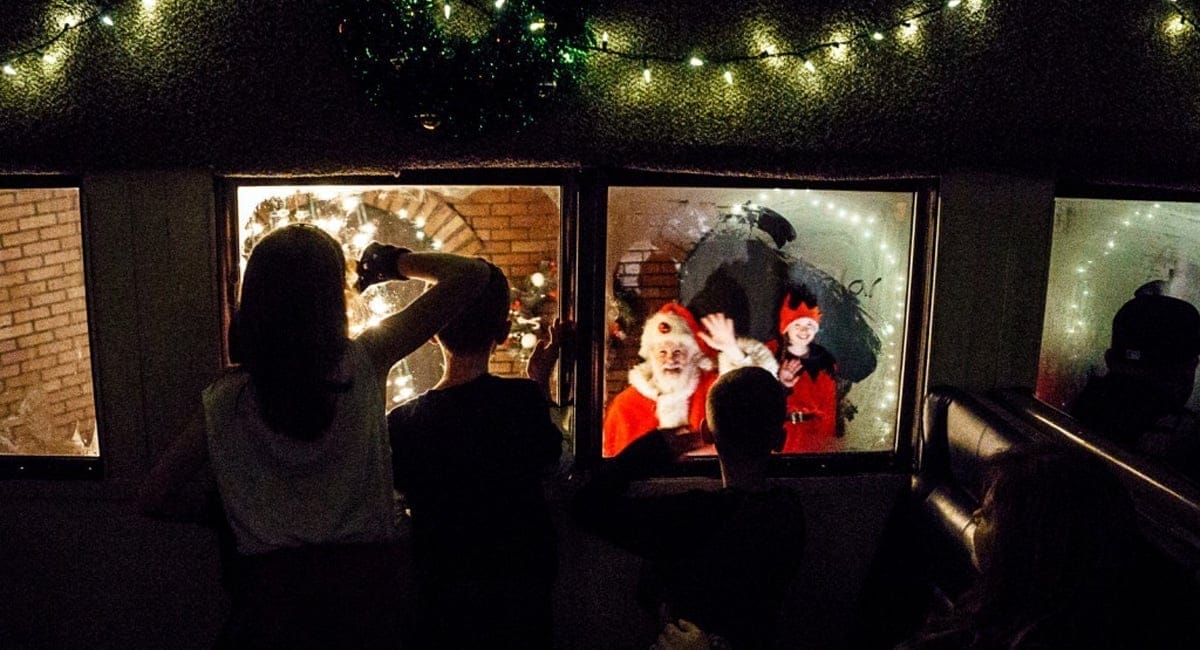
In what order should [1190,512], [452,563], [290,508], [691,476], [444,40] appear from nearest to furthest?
[290,508] < [1190,512] < [452,563] < [444,40] < [691,476]

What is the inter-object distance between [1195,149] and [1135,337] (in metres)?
1.02

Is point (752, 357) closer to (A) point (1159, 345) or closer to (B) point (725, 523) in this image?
(B) point (725, 523)

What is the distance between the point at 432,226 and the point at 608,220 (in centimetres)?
86

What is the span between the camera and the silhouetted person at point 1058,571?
5.17 ft

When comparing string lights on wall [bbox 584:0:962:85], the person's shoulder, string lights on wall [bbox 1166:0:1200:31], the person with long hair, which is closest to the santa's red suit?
string lights on wall [bbox 584:0:962:85]

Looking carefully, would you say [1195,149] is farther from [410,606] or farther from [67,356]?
[67,356]

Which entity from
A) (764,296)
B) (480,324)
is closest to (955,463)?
(764,296)

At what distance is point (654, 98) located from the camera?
357cm

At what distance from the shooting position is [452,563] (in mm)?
2672

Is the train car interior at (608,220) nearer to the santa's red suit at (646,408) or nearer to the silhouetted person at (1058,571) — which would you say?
the santa's red suit at (646,408)

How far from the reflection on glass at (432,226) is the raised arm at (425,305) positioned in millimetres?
1110

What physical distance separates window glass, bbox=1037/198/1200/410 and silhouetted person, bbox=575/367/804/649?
98.8 inches

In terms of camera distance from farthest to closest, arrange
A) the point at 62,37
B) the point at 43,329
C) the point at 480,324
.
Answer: the point at 43,329 < the point at 62,37 < the point at 480,324

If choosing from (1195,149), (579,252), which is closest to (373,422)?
(579,252)
